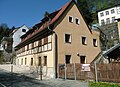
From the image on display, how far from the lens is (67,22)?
24.9 m

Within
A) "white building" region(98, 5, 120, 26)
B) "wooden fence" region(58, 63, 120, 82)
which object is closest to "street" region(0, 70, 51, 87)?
"wooden fence" region(58, 63, 120, 82)

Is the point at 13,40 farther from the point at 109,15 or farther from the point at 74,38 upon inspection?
the point at 74,38

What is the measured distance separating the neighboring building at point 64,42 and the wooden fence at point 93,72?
2045 millimetres

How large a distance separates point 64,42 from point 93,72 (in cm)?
806

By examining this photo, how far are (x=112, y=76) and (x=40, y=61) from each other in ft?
44.4

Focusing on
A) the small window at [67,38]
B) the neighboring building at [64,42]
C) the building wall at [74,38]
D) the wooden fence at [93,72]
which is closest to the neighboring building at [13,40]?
the neighboring building at [64,42]

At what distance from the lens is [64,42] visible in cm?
2369

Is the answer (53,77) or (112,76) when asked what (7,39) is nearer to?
(53,77)

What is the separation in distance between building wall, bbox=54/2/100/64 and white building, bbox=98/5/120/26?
37.8 m

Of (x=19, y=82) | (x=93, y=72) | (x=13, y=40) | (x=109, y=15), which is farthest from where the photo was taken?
(x=109, y=15)

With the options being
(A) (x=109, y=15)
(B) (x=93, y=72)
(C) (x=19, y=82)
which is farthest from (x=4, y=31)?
(B) (x=93, y=72)

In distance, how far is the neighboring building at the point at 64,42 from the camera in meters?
22.8

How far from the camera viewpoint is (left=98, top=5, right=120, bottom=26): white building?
64.4 meters

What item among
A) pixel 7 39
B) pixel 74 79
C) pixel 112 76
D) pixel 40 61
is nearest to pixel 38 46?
pixel 40 61
